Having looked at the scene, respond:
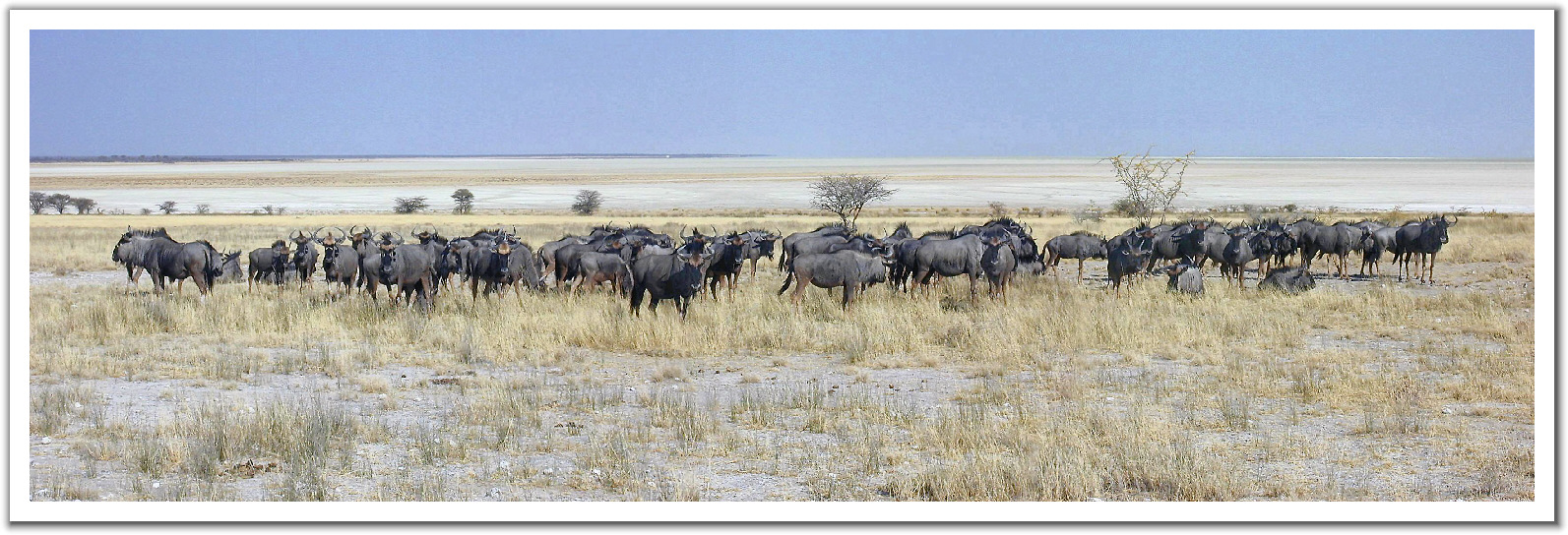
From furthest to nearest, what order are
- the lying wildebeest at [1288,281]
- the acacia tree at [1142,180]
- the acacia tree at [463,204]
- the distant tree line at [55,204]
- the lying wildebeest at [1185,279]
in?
the acacia tree at [463,204]
the distant tree line at [55,204]
the acacia tree at [1142,180]
the lying wildebeest at [1288,281]
the lying wildebeest at [1185,279]

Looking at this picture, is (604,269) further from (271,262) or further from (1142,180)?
(1142,180)

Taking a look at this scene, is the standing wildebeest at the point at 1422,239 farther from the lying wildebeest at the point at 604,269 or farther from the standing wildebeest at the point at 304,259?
the standing wildebeest at the point at 304,259

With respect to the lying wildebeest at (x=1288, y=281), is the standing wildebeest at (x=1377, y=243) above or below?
above

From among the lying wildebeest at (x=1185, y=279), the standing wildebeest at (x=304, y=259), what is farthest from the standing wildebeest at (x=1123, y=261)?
the standing wildebeest at (x=304, y=259)

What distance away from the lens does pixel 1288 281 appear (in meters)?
21.6

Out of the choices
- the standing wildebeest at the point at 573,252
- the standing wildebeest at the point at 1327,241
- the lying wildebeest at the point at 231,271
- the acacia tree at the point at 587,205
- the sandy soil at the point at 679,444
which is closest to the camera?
the sandy soil at the point at 679,444

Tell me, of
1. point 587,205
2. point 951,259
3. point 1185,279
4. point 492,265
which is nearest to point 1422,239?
point 1185,279

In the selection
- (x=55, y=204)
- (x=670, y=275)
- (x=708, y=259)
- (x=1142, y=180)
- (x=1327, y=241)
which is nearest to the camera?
(x=670, y=275)

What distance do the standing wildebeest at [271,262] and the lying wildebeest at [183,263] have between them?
45.7 inches

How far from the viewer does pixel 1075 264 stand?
3039 centimetres

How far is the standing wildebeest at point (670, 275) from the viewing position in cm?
1647

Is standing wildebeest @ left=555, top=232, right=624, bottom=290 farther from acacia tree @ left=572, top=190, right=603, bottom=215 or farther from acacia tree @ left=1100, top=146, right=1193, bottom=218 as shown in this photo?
acacia tree @ left=572, top=190, right=603, bottom=215

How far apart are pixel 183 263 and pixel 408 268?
186 inches
